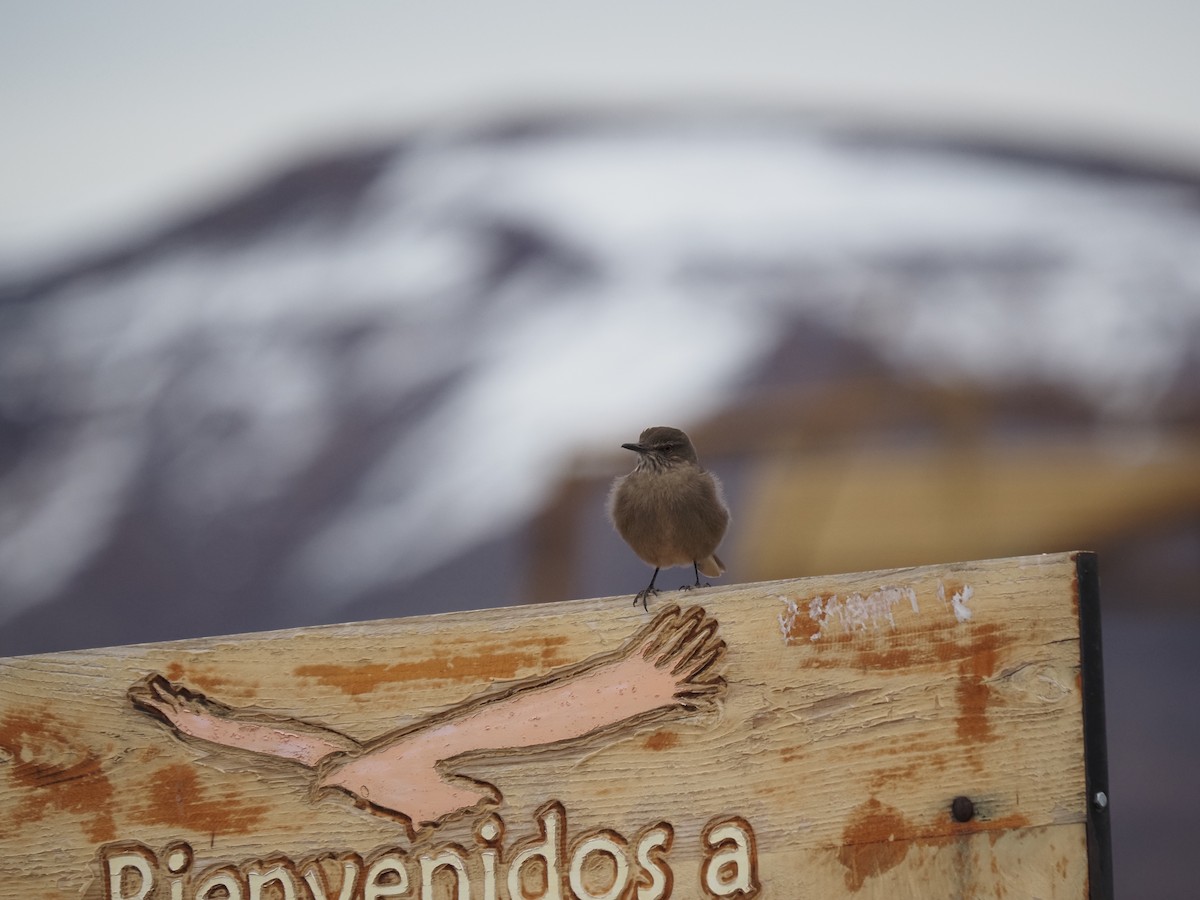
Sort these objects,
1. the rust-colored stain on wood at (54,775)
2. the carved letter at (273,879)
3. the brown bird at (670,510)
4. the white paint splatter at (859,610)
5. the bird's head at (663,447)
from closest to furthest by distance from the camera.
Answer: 1. the white paint splatter at (859,610)
2. the carved letter at (273,879)
3. the rust-colored stain on wood at (54,775)
4. the brown bird at (670,510)
5. the bird's head at (663,447)

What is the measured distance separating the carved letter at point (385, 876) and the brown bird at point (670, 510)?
1.49 m

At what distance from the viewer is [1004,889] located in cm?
184

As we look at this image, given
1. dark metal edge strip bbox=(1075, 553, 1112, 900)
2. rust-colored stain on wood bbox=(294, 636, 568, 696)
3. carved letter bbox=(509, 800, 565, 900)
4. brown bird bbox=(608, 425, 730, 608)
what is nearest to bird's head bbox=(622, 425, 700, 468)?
brown bird bbox=(608, 425, 730, 608)

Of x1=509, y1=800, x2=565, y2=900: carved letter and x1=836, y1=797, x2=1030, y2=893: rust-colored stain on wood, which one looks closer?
x1=836, y1=797, x2=1030, y2=893: rust-colored stain on wood

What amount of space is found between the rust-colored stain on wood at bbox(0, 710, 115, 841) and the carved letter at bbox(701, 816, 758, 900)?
1.03 metres

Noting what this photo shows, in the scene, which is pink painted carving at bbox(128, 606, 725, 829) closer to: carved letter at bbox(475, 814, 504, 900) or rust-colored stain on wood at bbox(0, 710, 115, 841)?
carved letter at bbox(475, 814, 504, 900)

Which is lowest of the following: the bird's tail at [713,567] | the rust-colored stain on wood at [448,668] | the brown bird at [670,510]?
the rust-colored stain on wood at [448,668]

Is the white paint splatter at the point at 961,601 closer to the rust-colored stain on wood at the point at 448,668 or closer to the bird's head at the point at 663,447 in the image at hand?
the rust-colored stain on wood at the point at 448,668

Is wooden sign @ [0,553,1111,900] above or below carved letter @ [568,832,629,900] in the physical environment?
above

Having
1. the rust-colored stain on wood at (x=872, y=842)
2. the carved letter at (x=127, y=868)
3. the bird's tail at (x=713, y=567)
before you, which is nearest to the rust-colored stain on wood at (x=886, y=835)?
the rust-colored stain on wood at (x=872, y=842)

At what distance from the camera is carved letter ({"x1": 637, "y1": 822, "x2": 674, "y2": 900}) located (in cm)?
195

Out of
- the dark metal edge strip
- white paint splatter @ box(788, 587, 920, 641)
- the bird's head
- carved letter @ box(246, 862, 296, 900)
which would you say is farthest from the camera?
the bird's head

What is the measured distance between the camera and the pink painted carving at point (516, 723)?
202 cm

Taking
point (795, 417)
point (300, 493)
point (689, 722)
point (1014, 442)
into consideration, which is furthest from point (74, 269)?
point (689, 722)
